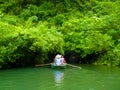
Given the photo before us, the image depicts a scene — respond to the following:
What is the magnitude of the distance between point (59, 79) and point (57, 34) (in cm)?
841

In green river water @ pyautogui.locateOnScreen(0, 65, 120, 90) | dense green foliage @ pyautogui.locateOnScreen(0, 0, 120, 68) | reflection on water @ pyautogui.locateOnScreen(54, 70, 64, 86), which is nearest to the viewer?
green river water @ pyautogui.locateOnScreen(0, 65, 120, 90)

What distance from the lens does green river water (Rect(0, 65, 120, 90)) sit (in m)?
18.5

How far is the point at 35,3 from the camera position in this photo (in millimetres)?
40250

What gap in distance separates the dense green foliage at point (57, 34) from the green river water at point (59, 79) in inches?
73.6

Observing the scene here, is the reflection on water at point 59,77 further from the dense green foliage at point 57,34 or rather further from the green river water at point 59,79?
the dense green foliage at point 57,34

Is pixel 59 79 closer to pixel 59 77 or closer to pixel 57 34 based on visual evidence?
pixel 59 77

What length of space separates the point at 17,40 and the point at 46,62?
4.81m

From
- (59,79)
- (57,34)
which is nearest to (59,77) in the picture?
(59,79)

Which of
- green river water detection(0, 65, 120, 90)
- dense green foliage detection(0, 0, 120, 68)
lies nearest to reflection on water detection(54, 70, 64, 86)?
green river water detection(0, 65, 120, 90)

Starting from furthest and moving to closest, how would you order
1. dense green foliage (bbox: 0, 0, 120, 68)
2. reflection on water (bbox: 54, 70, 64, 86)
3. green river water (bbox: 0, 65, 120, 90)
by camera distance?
1. dense green foliage (bbox: 0, 0, 120, 68)
2. reflection on water (bbox: 54, 70, 64, 86)
3. green river water (bbox: 0, 65, 120, 90)

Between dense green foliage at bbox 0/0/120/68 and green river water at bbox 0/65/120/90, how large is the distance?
1.87 m

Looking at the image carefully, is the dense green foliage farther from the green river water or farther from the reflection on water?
the reflection on water

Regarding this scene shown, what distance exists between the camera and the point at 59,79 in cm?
2130

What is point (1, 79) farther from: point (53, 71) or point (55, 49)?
point (55, 49)
